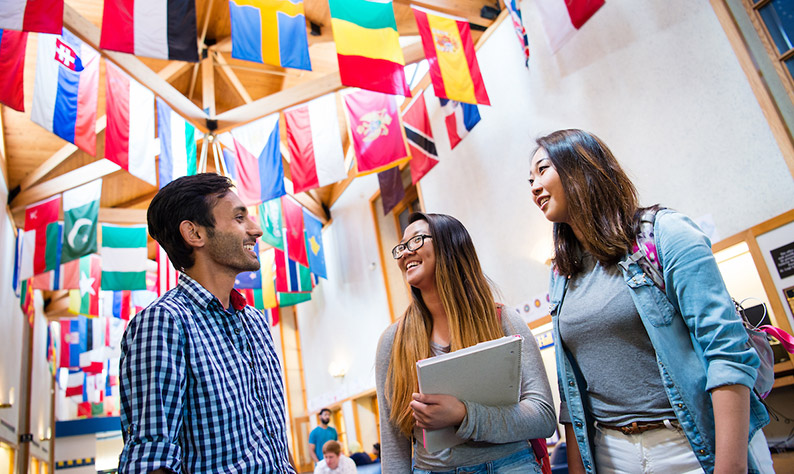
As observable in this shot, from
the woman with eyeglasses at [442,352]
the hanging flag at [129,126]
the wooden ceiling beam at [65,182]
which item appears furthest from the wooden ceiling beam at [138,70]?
the woman with eyeglasses at [442,352]

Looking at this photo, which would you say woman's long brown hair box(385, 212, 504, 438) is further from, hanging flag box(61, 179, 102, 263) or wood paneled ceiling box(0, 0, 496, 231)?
hanging flag box(61, 179, 102, 263)

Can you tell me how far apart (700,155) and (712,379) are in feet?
12.1

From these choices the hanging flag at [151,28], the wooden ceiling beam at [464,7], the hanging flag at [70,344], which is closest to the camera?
the hanging flag at [151,28]

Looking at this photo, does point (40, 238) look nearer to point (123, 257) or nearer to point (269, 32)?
point (123, 257)

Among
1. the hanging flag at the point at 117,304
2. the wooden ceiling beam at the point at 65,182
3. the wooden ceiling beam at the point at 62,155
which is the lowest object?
the hanging flag at the point at 117,304

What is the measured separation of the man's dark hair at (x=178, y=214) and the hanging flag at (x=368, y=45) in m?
3.48

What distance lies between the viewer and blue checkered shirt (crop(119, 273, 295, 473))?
1166mm

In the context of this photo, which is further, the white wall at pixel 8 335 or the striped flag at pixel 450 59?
the white wall at pixel 8 335

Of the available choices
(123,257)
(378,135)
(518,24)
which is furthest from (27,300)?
(518,24)

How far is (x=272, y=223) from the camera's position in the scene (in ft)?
30.9

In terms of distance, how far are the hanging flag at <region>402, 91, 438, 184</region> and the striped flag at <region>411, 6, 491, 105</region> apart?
3.86ft

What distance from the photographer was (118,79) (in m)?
5.96

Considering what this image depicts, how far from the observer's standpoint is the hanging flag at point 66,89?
4816 mm

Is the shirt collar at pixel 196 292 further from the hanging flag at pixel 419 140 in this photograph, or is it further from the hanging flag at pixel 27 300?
the hanging flag at pixel 27 300
